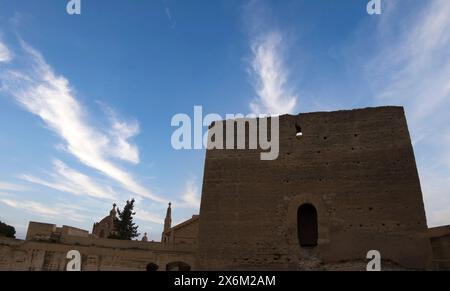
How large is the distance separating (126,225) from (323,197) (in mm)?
22392

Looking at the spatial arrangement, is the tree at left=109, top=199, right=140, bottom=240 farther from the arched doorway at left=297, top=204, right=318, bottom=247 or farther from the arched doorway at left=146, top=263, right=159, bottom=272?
the arched doorway at left=297, top=204, right=318, bottom=247

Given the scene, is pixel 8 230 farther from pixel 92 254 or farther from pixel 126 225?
pixel 92 254

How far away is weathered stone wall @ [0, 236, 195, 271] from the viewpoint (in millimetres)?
17328

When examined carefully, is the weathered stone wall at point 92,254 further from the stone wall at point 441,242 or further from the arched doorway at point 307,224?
the stone wall at point 441,242

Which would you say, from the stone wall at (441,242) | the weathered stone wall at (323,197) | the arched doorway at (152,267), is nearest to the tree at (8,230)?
the arched doorway at (152,267)

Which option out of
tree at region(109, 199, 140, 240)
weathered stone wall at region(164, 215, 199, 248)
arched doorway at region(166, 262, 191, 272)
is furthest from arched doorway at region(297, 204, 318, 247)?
tree at region(109, 199, 140, 240)

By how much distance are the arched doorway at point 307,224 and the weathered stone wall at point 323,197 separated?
372 mm

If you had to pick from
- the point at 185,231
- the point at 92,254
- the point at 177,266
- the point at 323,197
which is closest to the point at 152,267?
the point at 177,266

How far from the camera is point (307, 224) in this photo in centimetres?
1090

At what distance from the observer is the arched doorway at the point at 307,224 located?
1073cm

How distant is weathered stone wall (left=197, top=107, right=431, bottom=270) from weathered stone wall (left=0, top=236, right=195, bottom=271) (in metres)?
7.79
